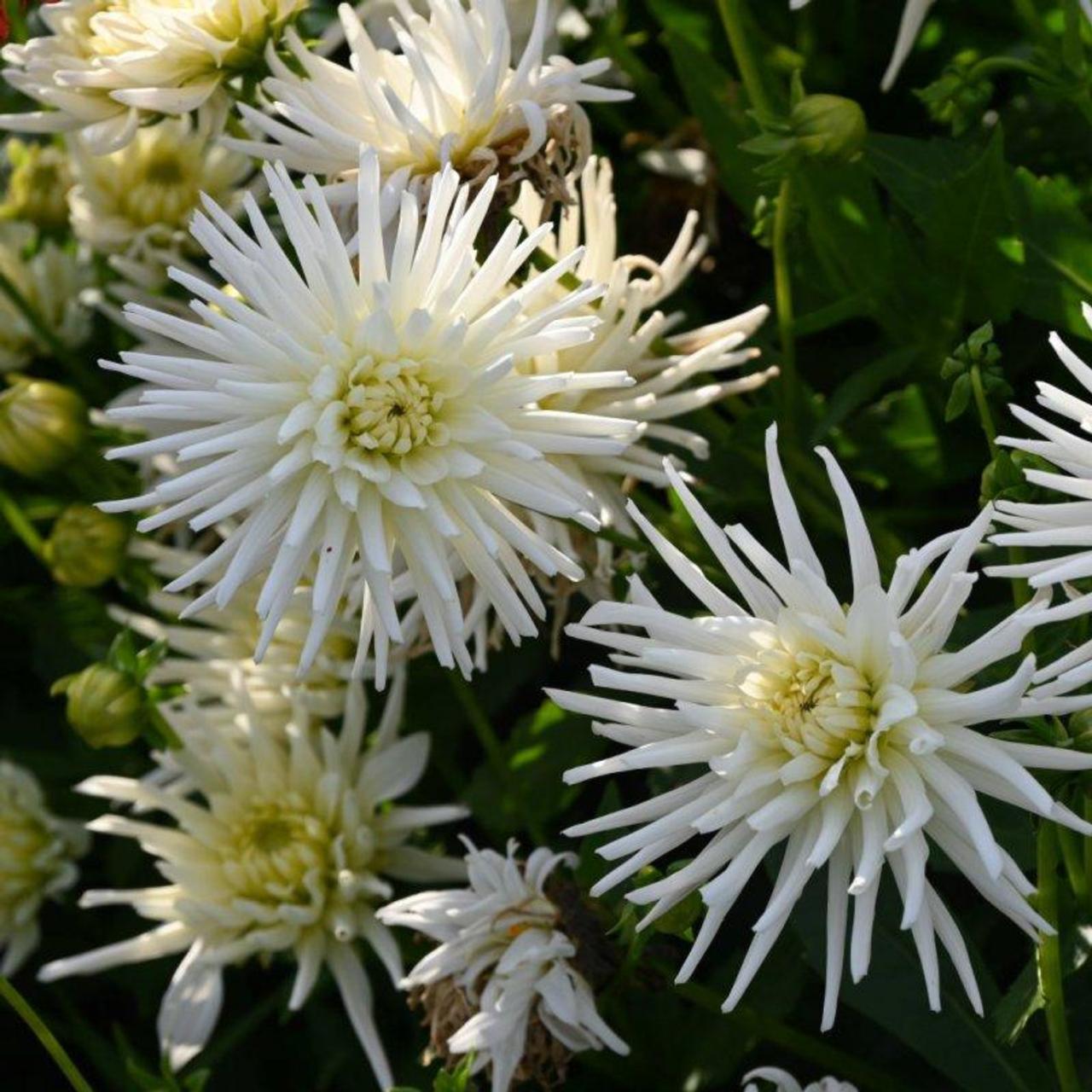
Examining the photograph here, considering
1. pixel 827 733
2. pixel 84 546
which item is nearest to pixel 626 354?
pixel 827 733

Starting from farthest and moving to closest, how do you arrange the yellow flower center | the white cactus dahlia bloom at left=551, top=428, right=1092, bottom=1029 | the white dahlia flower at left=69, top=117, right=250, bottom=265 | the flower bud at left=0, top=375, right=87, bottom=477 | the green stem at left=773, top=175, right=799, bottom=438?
the white dahlia flower at left=69, top=117, right=250, bottom=265
the flower bud at left=0, top=375, right=87, bottom=477
the green stem at left=773, top=175, right=799, bottom=438
the yellow flower center
the white cactus dahlia bloom at left=551, top=428, right=1092, bottom=1029

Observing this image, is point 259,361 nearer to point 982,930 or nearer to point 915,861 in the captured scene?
point 915,861

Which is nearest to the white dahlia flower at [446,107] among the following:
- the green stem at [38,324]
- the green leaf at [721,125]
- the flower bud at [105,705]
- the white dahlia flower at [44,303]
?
the green leaf at [721,125]

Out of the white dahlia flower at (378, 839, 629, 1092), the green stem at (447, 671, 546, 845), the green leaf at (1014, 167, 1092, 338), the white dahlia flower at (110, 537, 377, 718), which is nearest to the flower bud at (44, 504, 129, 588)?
the white dahlia flower at (110, 537, 377, 718)

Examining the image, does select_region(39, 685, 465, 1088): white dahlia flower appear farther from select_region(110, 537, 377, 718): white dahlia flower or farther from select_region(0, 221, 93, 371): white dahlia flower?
select_region(0, 221, 93, 371): white dahlia flower

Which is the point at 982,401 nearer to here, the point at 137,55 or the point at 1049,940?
the point at 1049,940

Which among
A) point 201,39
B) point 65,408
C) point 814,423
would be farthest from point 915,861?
point 65,408
